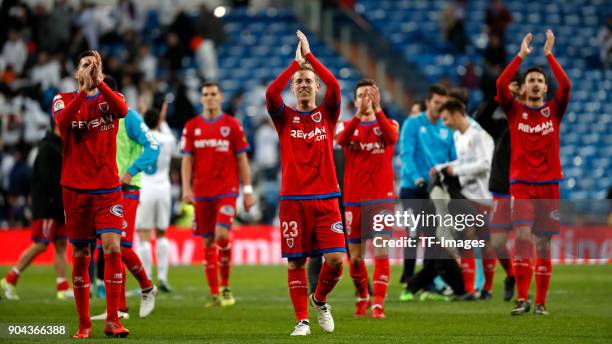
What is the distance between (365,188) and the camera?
12719 mm

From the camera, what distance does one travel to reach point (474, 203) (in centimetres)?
1538

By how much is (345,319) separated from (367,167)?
167 cm

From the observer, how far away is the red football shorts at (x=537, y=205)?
12.4 meters

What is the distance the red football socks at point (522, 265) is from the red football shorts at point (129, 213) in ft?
13.6

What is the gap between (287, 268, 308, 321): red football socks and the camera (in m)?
10.7

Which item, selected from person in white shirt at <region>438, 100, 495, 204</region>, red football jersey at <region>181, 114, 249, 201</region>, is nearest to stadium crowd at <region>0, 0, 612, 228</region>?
red football jersey at <region>181, 114, 249, 201</region>

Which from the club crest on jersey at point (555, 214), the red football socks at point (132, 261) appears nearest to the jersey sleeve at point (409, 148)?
the club crest on jersey at point (555, 214)

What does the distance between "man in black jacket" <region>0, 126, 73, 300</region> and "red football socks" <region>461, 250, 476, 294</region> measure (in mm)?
5295

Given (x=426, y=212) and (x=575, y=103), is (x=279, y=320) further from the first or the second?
(x=575, y=103)

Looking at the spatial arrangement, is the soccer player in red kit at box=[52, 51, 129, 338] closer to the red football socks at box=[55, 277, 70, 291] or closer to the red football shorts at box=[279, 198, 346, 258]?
the red football shorts at box=[279, 198, 346, 258]

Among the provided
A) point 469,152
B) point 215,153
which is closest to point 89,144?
point 215,153

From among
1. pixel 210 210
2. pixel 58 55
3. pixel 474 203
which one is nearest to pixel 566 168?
pixel 58 55

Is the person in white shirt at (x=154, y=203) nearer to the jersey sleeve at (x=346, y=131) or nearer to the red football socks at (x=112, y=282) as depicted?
the jersey sleeve at (x=346, y=131)

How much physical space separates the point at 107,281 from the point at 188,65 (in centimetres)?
2071
